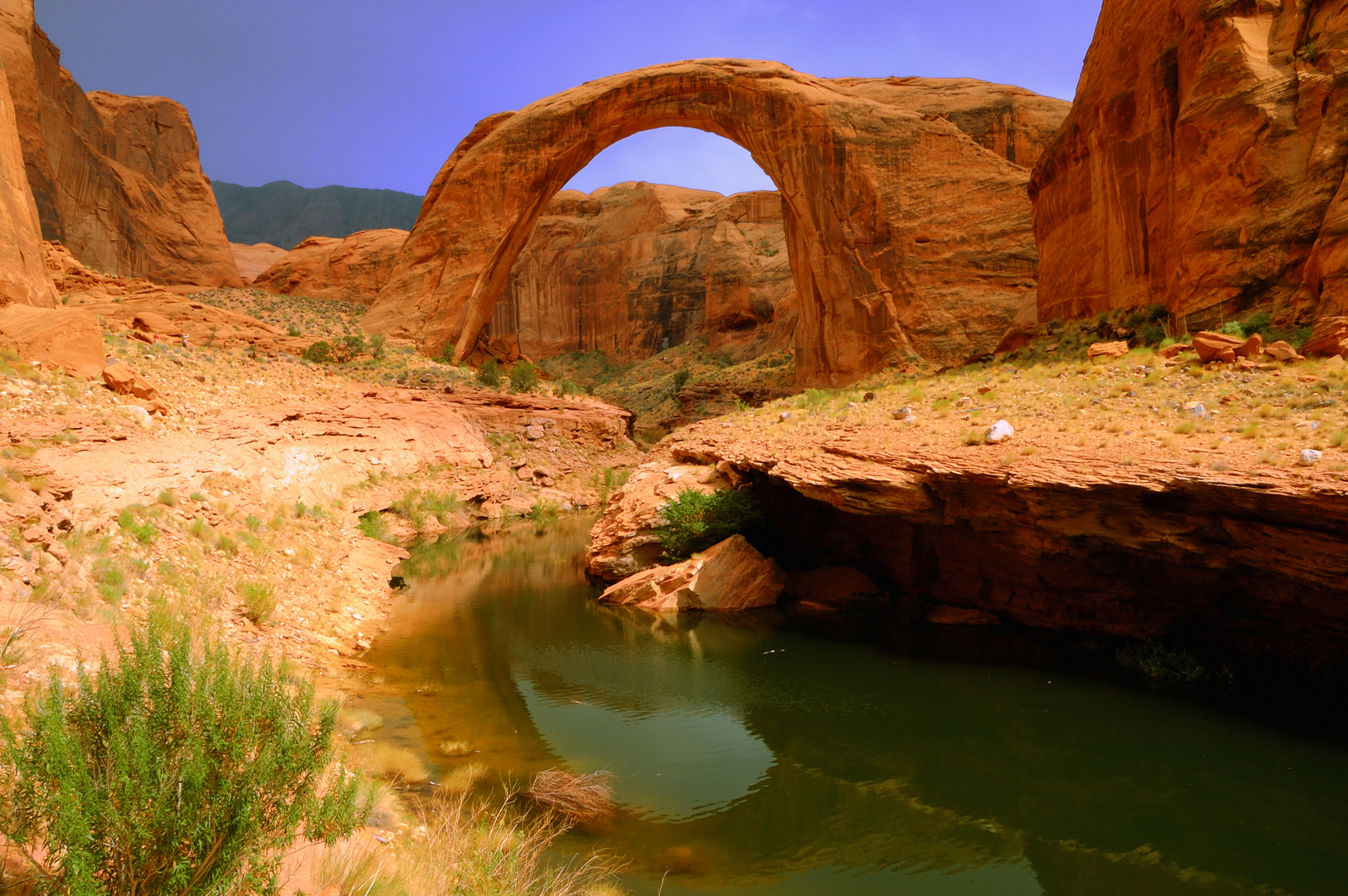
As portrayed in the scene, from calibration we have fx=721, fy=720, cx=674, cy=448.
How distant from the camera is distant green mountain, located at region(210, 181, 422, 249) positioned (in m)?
112

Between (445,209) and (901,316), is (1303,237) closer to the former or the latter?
(901,316)

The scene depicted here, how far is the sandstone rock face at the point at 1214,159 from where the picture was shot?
9.90 m

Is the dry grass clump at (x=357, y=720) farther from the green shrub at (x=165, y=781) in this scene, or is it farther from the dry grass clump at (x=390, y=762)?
the green shrub at (x=165, y=781)

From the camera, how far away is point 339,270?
33.1 m

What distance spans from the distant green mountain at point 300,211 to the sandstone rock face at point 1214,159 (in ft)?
363

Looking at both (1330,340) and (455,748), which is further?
(1330,340)

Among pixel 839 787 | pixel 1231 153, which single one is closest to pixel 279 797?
pixel 839 787

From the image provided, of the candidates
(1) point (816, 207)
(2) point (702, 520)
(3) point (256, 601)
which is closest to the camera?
(3) point (256, 601)

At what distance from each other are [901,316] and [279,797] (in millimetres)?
21344

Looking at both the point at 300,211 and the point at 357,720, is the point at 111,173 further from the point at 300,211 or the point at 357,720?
the point at 300,211

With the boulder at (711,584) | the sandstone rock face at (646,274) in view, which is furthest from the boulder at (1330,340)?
the sandstone rock face at (646,274)

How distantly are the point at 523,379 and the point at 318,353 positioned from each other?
6.92 metres


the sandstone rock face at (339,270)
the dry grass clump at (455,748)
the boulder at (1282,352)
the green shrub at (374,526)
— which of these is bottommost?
the dry grass clump at (455,748)

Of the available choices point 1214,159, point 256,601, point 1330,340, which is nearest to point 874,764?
point 256,601
